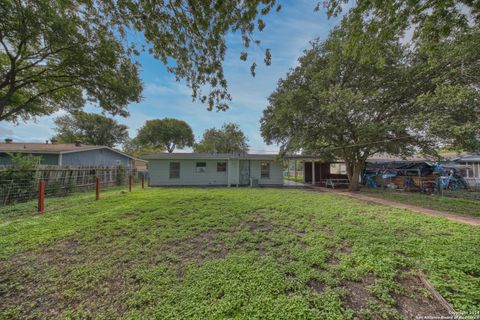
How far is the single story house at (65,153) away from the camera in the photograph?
1223 centimetres

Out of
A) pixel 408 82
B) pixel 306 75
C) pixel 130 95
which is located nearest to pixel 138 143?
pixel 130 95

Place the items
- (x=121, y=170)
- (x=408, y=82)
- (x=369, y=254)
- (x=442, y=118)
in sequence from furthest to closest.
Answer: (x=121, y=170), (x=408, y=82), (x=442, y=118), (x=369, y=254)

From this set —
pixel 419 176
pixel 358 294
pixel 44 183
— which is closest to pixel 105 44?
pixel 44 183

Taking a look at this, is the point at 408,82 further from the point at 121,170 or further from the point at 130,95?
the point at 121,170

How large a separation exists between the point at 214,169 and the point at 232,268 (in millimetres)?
11939

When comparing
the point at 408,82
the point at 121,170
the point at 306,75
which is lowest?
the point at 121,170

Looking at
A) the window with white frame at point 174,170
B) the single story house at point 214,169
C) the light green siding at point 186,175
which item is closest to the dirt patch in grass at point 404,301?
the single story house at point 214,169

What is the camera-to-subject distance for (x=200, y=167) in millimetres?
14336

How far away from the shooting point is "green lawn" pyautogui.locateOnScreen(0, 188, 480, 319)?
6.67ft

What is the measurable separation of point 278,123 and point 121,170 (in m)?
13.3

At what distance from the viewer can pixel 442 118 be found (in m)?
7.57

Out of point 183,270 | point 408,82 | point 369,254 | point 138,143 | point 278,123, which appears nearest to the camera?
point 183,270

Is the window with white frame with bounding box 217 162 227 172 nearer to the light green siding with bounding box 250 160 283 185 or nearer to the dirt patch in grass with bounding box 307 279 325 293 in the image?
the light green siding with bounding box 250 160 283 185

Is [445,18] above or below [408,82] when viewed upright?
below
